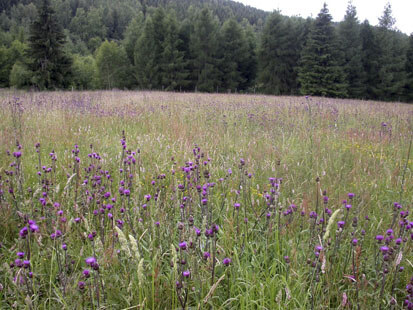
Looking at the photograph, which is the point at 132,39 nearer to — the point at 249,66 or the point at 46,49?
the point at 46,49

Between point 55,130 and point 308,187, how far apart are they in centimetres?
424

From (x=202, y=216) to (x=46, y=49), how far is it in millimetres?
29916

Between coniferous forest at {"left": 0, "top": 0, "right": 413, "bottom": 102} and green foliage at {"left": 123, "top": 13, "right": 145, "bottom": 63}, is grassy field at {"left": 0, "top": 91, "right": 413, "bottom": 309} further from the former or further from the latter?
green foliage at {"left": 123, "top": 13, "right": 145, "bottom": 63}

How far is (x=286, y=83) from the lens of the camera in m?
32.6

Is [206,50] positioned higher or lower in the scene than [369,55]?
higher

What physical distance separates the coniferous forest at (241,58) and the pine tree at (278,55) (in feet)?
0.37

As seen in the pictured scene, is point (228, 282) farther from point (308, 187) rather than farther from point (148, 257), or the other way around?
point (308, 187)

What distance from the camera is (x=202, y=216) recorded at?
208cm

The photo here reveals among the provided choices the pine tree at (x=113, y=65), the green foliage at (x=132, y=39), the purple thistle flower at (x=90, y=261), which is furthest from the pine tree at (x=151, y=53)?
the purple thistle flower at (x=90, y=261)

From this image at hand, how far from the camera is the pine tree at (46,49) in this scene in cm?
2511

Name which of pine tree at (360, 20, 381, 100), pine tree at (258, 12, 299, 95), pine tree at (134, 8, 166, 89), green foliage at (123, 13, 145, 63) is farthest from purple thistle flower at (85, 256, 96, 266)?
green foliage at (123, 13, 145, 63)

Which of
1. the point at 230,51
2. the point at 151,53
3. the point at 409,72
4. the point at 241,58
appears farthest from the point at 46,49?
the point at 409,72

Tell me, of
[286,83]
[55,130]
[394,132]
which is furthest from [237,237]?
[286,83]

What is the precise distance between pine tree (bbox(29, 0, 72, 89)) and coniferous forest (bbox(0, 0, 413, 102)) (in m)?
0.08
